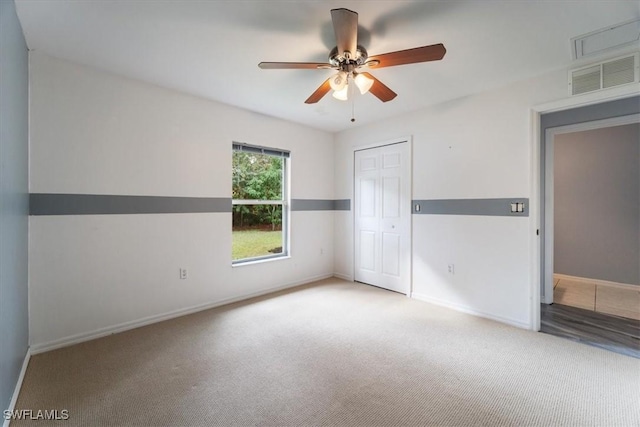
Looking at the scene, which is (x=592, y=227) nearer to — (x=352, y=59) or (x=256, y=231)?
(x=352, y=59)

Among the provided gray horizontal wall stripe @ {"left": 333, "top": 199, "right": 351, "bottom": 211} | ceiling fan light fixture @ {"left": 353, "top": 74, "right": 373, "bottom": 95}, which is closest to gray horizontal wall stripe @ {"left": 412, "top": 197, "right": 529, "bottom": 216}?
gray horizontal wall stripe @ {"left": 333, "top": 199, "right": 351, "bottom": 211}

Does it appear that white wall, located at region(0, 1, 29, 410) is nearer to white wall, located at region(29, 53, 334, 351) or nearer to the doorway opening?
white wall, located at region(29, 53, 334, 351)

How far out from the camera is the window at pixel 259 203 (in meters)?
3.65

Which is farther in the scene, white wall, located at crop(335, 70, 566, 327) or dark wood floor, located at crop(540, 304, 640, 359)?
white wall, located at crop(335, 70, 566, 327)

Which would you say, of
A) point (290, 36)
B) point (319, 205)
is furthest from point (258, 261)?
point (290, 36)

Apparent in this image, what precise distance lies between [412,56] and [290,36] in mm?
894

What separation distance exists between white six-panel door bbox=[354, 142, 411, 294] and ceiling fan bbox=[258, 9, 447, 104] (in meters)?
1.58

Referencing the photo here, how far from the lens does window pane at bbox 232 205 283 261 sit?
12.0 feet

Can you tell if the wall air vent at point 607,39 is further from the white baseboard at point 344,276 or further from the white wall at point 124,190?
the white baseboard at point 344,276

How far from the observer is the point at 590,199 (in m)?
4.16

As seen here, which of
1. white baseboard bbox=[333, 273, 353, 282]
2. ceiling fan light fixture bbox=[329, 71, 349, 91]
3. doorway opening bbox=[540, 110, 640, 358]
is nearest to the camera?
ceiling fan light fixture bbox=[329, 71, 349, 91]

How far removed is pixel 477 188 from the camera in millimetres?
3113

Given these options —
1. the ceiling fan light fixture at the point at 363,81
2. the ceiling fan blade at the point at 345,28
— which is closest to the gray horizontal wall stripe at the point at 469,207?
the ceiling fan light fixture at the point at 363,81

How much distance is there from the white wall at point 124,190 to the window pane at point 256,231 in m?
0.21
